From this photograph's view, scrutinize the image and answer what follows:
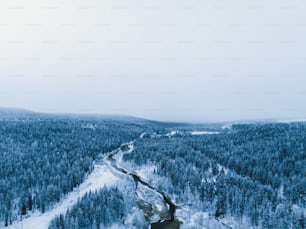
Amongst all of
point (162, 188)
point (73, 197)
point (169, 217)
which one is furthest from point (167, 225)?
point (73, 197)

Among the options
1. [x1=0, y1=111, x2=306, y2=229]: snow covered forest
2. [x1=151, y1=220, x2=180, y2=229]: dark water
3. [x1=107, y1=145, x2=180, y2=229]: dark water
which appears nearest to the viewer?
[x1=151, y1=220, x2=180, y2=229]: dark water

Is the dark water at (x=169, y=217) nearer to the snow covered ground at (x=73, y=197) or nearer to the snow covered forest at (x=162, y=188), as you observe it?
the snow covered forest at (x=162, y=188)

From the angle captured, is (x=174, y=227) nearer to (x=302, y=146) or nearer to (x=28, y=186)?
(x=28, y=186)

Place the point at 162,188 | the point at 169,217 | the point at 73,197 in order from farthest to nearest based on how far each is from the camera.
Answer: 1. the point at 162,188
2. the point at 73,197
3. the point at 169,217

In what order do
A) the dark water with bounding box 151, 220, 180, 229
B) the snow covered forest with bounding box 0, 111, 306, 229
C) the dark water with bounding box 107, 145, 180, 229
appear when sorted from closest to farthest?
the dark water with bounding box 151, 220, 180, 229, the dark water with bounding box 107, 145, 180, 229, the snow covered forest with bounding box 0, 111, 306, 229

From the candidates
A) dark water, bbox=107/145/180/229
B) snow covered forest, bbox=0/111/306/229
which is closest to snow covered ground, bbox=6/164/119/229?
snow covered forest, bbox=0/111/306/229

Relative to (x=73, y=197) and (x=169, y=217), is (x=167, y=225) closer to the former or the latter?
(x=169, y=217)

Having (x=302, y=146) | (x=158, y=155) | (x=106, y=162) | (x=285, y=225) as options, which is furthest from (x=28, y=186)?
(x=302, y=146)

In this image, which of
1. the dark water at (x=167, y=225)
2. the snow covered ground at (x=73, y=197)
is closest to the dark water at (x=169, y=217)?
the dark water at (x=167, y=225)

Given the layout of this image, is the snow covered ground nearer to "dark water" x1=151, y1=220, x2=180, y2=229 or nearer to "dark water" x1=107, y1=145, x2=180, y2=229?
"dark water" x1=107, y1=145, x2=180, y2=229
